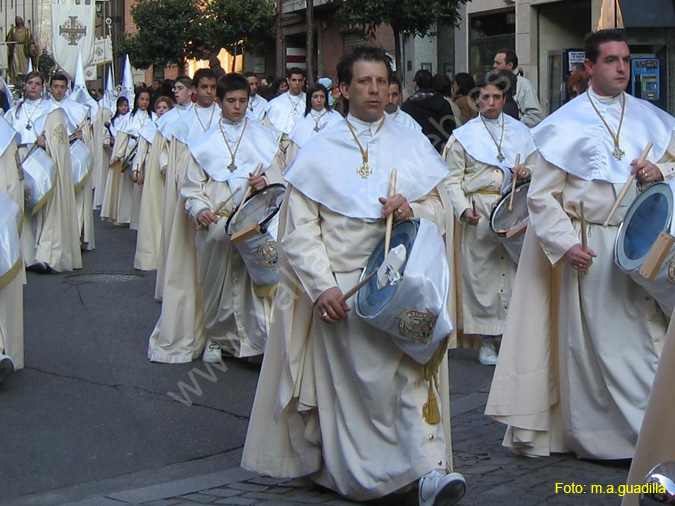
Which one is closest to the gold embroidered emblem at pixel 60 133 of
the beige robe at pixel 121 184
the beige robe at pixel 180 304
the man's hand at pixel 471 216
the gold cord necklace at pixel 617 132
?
the beige robe at pixel 121 184

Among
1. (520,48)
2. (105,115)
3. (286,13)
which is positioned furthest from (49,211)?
(286,13)

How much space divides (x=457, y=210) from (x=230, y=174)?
161 cm

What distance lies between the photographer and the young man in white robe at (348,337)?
518 centimetres

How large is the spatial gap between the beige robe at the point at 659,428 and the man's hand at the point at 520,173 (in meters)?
5.63

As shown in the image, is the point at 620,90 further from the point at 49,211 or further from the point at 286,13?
the point at 286,13

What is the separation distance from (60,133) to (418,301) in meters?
9.68

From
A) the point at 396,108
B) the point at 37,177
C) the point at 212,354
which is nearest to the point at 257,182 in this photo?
the point at 212,354

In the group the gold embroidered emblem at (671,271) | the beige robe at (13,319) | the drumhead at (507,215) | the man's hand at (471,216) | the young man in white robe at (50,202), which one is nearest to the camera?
the gold embroidered emblem at (671,271)

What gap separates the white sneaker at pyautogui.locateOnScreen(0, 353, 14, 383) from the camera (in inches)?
293

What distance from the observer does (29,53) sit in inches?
1185

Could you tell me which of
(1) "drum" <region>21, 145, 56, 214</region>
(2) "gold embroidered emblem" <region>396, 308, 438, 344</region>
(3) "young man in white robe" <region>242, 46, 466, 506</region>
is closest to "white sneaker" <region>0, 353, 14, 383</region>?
(3) "young man in white robe" <region>242, 46, 466, 506</region>

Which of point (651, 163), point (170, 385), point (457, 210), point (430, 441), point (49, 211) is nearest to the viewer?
point (430, 441)

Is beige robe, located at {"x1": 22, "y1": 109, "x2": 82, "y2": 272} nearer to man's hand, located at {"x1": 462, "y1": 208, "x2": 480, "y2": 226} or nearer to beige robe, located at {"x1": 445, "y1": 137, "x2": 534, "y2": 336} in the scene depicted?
beige robe, located at {"x1": 445, "y1": 137, "x2": 534, "y2": 336}

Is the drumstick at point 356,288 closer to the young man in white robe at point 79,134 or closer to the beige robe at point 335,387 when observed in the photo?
the beige robe at point 335,387
